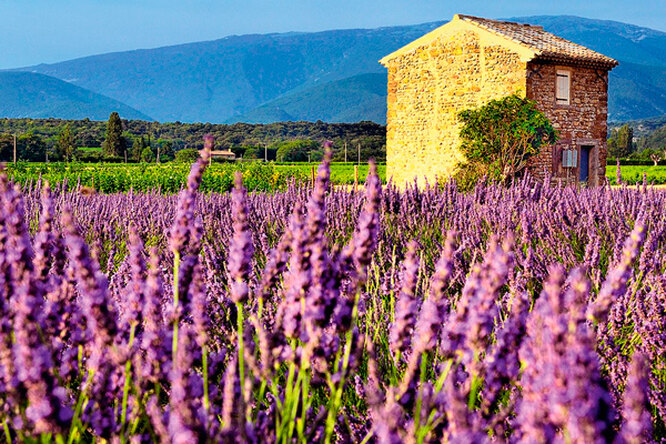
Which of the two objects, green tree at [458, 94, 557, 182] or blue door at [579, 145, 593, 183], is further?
blue door at [579, 145, 593, 183]

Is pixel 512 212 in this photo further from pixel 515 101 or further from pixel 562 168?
pixel 562 168

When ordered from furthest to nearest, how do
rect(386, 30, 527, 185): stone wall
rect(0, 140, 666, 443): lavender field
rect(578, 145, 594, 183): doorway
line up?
rect(578, 145, 594, 183): doorway, rect(386, 30, 527, 185): stone wall, rect(0, 140, 666, 443): lavender field

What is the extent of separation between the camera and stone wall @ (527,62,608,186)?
21.4 meters

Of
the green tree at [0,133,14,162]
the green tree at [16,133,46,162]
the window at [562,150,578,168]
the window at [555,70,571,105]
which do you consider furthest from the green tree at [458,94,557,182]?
the green tree at [16,133,46,162]

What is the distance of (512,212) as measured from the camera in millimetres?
5094

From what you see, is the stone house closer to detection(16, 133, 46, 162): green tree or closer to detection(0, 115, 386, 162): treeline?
detection(0, 115, 386, 162): treeline

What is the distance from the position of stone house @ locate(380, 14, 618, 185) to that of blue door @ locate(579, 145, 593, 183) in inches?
1.5

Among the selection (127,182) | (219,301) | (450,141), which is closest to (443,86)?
(450,141)

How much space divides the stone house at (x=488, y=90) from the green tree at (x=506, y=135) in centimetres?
79

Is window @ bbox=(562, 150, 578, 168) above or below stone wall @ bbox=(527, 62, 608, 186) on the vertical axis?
below

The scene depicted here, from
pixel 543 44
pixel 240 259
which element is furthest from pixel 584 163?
pixel 240 259

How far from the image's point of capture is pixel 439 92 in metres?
23.3

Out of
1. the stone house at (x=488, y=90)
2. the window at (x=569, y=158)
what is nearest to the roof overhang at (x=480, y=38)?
the stone house at (x=488, y=90)

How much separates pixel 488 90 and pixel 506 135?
2543mm
